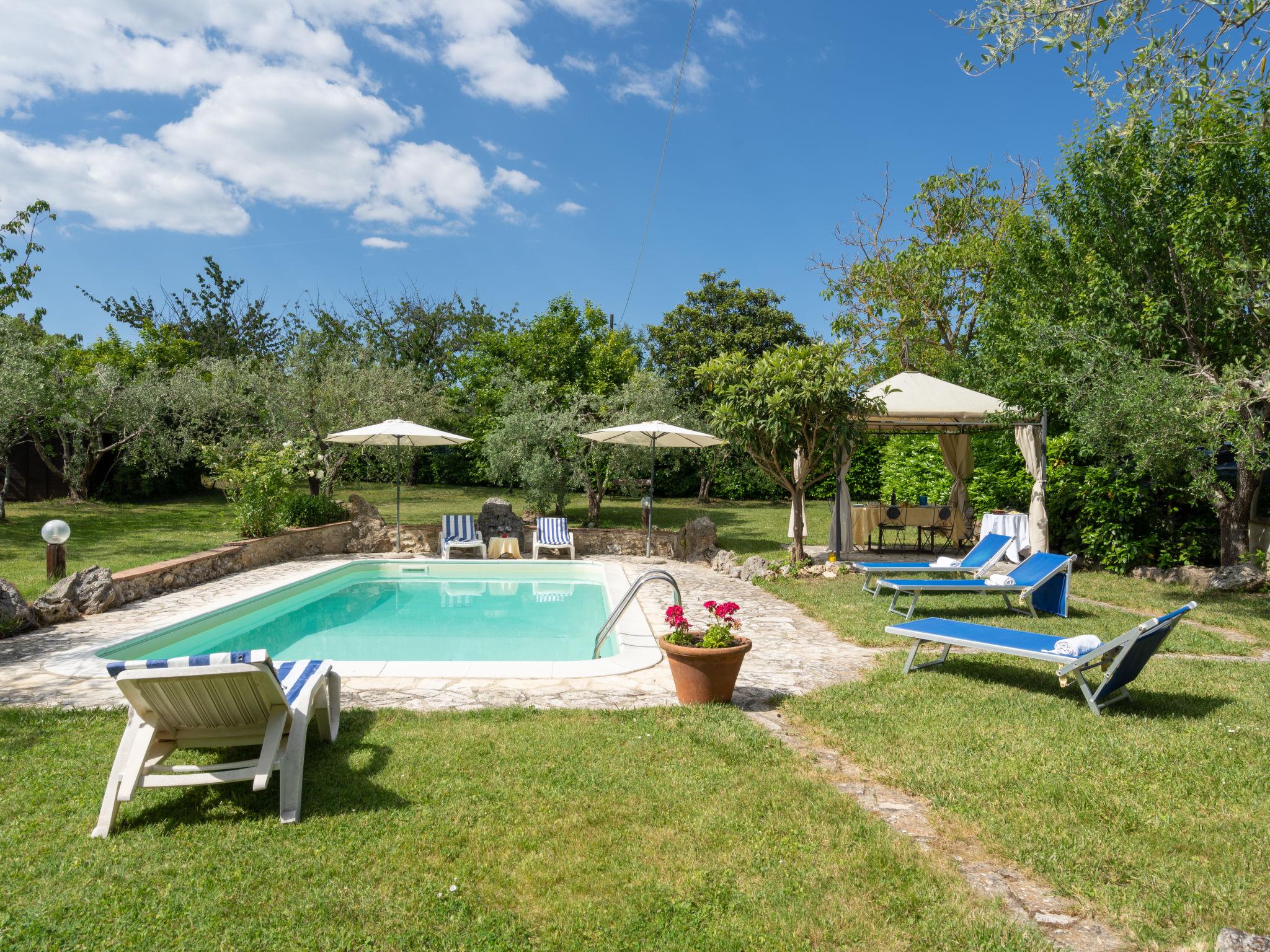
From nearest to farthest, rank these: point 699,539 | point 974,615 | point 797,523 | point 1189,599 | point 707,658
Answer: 1. point 707,658
2. point 974,615
3. point 1189,599
4. point 797,523
5. point 699,539

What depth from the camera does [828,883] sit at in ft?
9.40

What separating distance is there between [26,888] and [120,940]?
0.61 m

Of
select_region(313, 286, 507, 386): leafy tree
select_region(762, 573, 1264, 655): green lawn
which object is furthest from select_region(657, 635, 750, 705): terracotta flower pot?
select_region(313, 286, 507, 386): leafy tree

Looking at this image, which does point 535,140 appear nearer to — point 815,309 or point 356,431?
point 356,431

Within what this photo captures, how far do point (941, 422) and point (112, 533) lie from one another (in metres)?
15.0

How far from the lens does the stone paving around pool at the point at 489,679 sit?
5133 mm

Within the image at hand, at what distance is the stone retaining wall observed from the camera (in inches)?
339

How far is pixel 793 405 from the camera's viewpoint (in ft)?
35.1

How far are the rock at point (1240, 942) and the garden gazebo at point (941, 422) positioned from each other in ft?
29.8

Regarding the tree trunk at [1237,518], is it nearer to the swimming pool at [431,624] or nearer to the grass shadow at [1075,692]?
the grass shadow at [1075,692]

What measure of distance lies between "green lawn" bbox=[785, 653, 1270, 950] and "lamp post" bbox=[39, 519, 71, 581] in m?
8.20

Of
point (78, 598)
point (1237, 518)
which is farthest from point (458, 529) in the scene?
point (1237, 518)

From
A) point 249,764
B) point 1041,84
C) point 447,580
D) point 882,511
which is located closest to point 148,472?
point 447,580

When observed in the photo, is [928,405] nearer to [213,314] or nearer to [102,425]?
[102,425]
